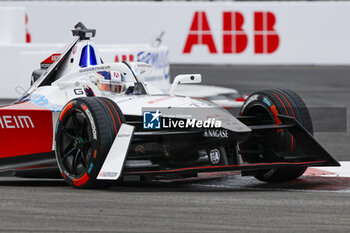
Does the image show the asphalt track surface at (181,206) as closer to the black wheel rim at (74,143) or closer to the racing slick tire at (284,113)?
the racing slick tire at (284,113)

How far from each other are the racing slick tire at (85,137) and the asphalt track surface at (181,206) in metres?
0.16

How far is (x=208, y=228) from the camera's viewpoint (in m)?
6.08

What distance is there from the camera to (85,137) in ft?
26.0

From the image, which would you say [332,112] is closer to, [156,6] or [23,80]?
[23,80]

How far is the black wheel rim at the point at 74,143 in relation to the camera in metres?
7.89

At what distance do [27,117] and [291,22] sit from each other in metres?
16.9

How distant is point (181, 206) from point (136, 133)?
104 centimetres

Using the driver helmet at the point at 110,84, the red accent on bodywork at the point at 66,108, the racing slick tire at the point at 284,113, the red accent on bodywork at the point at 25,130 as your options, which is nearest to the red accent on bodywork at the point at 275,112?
the racing slick tire at the point at 284,113

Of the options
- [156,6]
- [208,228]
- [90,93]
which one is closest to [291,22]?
[156,6]

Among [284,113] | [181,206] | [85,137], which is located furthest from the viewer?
[284,113]

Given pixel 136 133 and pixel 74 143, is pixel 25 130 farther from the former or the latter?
pixel 136 133

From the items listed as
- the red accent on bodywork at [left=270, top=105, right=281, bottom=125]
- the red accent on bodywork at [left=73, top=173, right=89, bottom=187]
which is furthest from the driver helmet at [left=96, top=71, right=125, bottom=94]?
the red accent on bodywork at [left=270, top=105, right=281, bottom=125]

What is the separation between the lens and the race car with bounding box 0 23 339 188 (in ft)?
25.2

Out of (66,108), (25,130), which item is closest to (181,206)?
(66,108)
